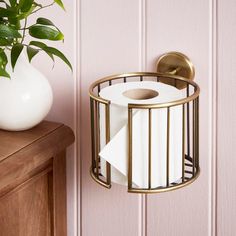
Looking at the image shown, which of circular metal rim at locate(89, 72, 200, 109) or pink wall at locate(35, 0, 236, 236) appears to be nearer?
circular metal rim at locate(89, 72, 200, 109)

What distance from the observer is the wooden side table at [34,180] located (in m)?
0.89

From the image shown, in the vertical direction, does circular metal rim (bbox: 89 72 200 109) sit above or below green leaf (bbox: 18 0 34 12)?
below

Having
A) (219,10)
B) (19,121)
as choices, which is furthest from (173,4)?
(19,121)

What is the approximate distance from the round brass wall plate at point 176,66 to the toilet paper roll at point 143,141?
127 mm

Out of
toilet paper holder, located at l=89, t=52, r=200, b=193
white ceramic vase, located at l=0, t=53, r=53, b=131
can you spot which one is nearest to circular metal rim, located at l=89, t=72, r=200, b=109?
toilet paper holder, located at l=89, t=52, r=200, b=193

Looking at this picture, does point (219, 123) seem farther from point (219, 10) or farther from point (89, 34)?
point (89, 34)

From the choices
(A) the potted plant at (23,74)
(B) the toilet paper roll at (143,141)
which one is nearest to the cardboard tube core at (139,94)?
(B) the toilet paper roll at (143,141)

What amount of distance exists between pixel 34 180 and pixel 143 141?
25cm

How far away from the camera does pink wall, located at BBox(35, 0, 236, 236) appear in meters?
0.99

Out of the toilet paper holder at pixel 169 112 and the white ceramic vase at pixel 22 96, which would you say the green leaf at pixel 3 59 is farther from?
the toilet paper holder at pixel 169 112

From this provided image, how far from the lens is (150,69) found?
1.03 m

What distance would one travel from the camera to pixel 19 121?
3.15 feet

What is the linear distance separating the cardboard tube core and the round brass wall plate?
11 centimetres

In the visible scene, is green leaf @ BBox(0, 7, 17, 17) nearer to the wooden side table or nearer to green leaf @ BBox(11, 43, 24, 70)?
green leaf @ BBox(11, 43, 24, 70)
